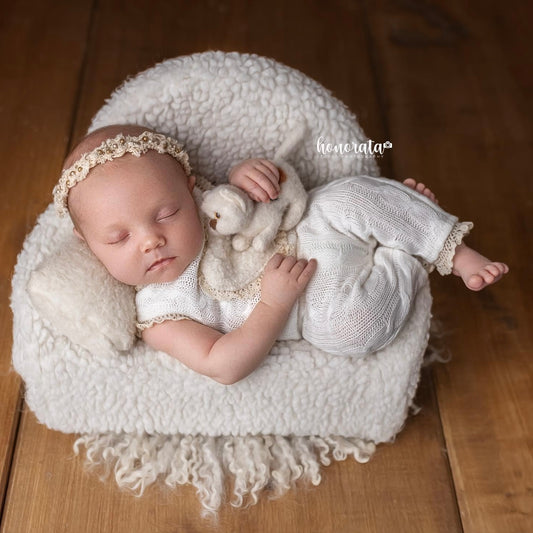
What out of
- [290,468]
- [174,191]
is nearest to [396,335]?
[290,468]

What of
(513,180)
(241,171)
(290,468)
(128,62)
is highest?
(241,171)

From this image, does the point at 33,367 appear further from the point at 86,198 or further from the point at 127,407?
the point at 86,198

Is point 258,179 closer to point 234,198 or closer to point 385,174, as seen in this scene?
point 234,198

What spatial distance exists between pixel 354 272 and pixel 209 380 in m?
0.26

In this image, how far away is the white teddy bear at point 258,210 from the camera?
1.14 m

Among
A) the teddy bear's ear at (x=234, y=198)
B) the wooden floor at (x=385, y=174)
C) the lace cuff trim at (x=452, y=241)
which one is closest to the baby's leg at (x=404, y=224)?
the lace cuff trim at (x=452, y=241)

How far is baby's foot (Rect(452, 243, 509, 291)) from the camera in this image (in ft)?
3.80

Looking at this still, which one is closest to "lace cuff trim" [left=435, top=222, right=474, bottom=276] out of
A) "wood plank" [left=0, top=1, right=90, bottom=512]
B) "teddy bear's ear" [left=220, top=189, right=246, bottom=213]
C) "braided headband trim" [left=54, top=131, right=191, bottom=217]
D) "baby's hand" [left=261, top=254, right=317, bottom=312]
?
"baby's hand" [left=261, top=254, right=317, bottom=312]

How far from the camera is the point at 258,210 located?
1183 millimetres

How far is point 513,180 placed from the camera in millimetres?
1611

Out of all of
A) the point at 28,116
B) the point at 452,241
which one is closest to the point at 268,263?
the point at 452,241

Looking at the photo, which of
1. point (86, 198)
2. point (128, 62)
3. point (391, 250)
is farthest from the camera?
point (128, 62)

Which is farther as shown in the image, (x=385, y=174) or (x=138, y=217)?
(x=385, y=174)

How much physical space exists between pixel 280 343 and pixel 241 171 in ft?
0.85
